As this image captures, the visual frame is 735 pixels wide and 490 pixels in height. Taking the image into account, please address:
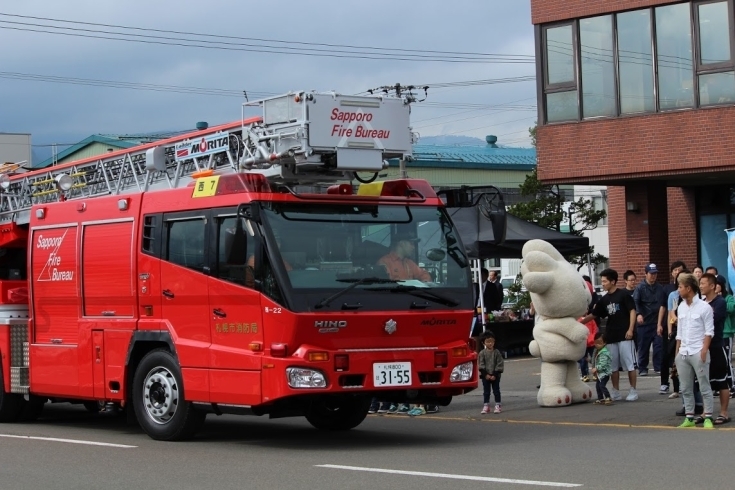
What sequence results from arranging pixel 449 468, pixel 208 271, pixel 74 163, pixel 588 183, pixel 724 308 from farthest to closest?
pixel 588 183 < pixel 74 163 < pixel 724 308 < pixel 208 271 < pixel 449 468

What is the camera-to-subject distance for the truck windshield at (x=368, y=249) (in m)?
11.9

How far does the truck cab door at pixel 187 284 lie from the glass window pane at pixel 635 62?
1460 centimetres

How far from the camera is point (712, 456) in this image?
35.6ft

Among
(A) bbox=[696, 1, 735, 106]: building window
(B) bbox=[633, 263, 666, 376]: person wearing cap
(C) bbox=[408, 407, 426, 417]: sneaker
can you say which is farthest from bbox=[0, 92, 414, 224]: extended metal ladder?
(A) bbox=[696, 1, 735, 106]: building window

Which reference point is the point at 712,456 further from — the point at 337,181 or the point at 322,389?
the point at 337,181

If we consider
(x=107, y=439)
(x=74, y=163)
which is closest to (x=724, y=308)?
(x=107, y=439)

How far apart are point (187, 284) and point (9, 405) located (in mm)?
4619

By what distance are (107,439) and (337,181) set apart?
161 inches

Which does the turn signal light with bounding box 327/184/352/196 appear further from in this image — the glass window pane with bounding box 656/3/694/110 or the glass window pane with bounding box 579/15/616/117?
the glass window pane with bounding box 579/15/616/117

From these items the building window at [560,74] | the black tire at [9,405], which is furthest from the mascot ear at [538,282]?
the building window at [560,74]

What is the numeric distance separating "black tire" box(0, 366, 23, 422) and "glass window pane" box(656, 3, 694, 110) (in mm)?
14678

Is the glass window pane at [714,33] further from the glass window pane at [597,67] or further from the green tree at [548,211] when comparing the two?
the green tree at [548,211]

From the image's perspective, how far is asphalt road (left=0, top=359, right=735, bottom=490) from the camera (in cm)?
991

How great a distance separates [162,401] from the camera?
42.9 ft
